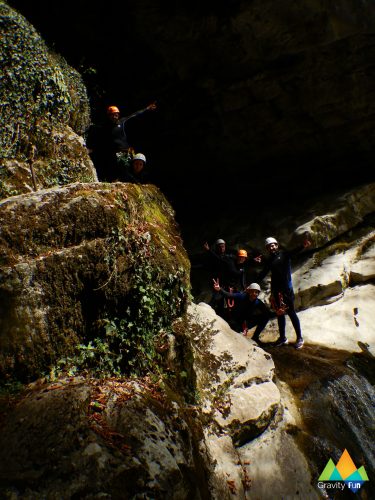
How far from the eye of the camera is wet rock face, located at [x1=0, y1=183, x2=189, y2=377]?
4039 millimetres

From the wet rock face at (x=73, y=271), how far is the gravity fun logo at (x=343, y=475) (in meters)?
2.91

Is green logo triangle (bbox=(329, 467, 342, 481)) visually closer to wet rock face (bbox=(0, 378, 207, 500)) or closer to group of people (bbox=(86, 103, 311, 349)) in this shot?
wet rock face (bbox=(0, 378, 207, 500))

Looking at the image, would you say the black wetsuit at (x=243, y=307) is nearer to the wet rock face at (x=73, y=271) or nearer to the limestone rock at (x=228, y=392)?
the limestone rock at (x=228, y=392)

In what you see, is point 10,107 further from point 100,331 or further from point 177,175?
point 177,175

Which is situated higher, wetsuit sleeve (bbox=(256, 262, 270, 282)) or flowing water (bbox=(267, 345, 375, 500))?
wetsuit sleeve (bbox=(256, 262, 270, 282))

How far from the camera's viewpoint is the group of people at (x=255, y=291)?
8.34 metres

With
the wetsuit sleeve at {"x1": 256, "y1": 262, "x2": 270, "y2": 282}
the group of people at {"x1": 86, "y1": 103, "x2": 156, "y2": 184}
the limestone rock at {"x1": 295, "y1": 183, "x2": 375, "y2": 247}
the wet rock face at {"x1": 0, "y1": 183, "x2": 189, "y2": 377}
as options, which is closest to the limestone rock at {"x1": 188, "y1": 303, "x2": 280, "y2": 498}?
the wet rock face at {"x1": 0, "y1": 183, "x2": 189, "y2": 377}

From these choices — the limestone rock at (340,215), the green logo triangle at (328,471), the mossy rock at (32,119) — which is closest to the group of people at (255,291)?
the green logo triangle at (328,471)

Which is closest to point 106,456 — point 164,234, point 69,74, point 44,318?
point 44,318

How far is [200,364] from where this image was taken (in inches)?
229

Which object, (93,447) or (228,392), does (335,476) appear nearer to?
(228,392)

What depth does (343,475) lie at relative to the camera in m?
5.52

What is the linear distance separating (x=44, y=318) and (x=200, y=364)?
2507 mm

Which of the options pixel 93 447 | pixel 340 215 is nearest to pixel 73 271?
pixel 93 447
